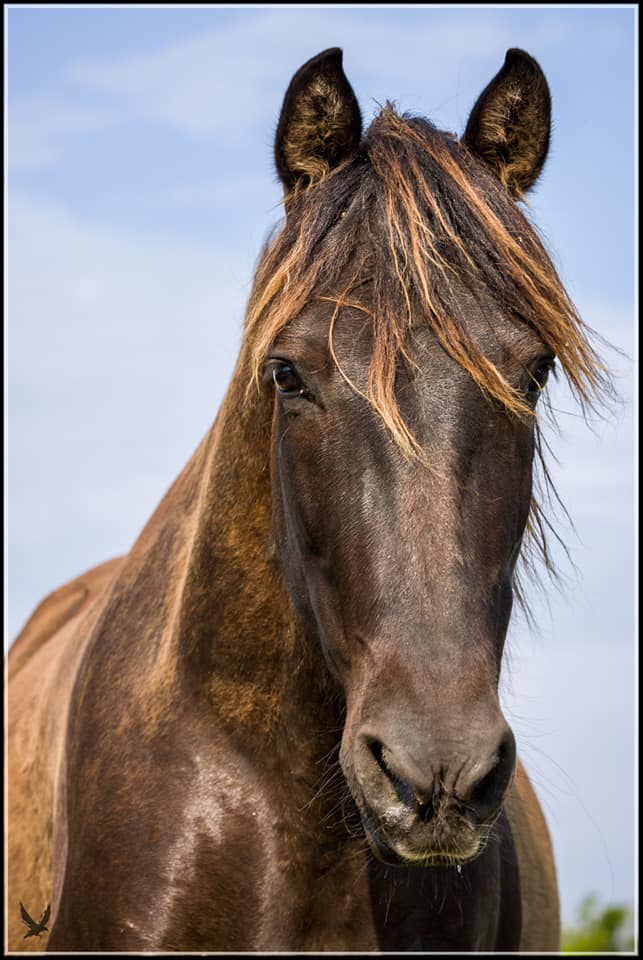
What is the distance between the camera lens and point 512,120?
13.8ft

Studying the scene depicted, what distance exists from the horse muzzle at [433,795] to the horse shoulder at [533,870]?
2220mm

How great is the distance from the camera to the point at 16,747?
6.24m

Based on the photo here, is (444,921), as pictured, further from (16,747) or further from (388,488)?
(16,747)

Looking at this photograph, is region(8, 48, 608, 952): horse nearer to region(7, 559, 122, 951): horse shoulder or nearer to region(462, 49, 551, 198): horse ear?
region(462, 49, 551, 198): horse ear

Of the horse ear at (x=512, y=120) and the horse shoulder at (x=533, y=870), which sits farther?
the horse shoulder at (x=533, y=870)

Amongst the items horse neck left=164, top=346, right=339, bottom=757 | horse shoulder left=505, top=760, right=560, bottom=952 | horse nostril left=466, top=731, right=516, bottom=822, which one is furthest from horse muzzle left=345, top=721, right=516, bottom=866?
horse shoulder left=505, top=760, right=560, bottom=952

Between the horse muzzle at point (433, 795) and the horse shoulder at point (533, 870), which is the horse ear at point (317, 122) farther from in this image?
the horse shoulder at point (533, 870)

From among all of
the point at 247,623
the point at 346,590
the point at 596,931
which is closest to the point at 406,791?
the point at 346,590

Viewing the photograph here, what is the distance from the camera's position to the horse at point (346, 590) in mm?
3213

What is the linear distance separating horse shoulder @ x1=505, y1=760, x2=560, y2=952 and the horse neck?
1.57 metres

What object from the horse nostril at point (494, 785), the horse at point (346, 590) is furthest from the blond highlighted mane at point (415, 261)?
the horse nostril at point (494, 785)

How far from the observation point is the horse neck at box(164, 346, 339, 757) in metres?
4.09

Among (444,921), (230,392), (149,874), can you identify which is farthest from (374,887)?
(230,392)

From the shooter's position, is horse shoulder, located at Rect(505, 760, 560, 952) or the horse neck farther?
horse shoulder, located at Rect(505, 760, 560, 952)
